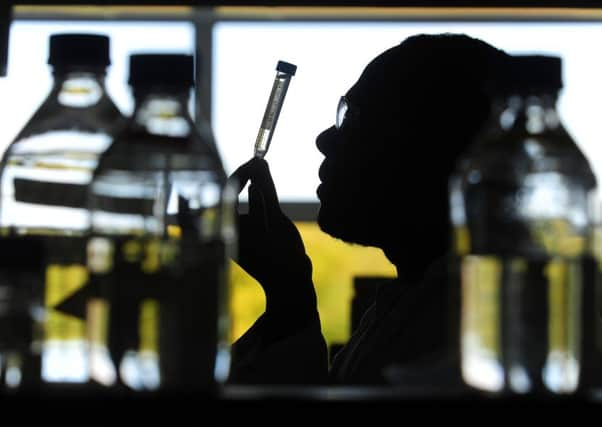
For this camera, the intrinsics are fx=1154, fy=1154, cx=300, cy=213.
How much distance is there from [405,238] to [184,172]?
939mm

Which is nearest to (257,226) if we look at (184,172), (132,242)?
(184,172)

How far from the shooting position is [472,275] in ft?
2.36

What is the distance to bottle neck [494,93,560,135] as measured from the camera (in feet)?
2.55

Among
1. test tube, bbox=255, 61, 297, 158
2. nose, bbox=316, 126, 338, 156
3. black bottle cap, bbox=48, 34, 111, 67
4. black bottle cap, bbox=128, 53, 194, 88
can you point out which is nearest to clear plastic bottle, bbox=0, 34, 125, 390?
black bottle cap, bbox=48, 34, 111, 67

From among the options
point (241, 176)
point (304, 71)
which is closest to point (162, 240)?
point (241, 176)

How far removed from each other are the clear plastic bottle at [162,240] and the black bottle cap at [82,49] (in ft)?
0.32

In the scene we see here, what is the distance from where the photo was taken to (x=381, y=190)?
5.75ft

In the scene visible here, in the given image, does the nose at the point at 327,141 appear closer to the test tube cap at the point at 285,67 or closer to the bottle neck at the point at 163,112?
the test tube cap at the point at 285,67

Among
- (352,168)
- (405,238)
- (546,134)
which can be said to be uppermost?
(546,134)

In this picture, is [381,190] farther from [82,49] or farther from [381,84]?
[82,49]

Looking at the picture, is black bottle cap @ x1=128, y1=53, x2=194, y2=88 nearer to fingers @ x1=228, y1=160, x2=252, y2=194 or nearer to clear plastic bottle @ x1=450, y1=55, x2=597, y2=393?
clear plastic bottle @ x1=450, y1=55, x2=597, y2=393

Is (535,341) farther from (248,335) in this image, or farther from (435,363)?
(248,335)

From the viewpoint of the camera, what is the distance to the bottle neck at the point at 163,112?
30.8 inches

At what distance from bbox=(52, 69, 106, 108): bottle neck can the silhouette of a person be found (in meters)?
0.70
